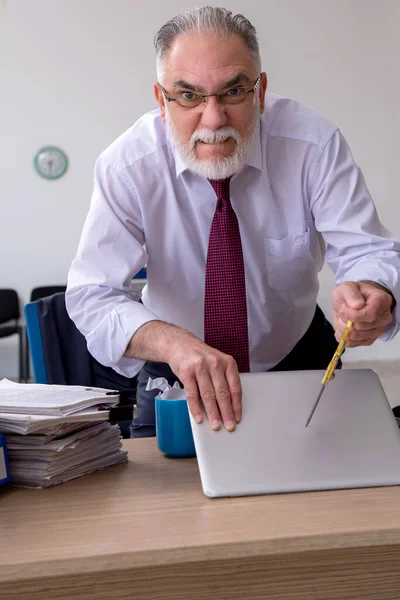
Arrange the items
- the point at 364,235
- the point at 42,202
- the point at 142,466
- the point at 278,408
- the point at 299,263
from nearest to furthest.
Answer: the point at 278,408 < the point at 142,466 < the point at 364,235 < the point at 299,263 < the point at 42,202

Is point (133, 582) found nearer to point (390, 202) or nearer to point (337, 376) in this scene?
point (337, 376)

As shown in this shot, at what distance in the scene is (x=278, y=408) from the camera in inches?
42.8

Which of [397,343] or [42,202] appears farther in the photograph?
[397,343]

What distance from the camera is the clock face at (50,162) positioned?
229 inches

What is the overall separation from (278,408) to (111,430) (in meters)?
0.31

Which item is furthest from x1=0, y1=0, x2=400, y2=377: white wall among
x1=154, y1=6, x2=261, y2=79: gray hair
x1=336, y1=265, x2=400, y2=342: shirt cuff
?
x1=336, y1=265, x2=400, y2=342: shirt cuff

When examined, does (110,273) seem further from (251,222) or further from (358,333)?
(358,333)

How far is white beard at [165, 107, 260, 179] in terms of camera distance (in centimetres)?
157

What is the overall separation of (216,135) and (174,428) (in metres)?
0.68

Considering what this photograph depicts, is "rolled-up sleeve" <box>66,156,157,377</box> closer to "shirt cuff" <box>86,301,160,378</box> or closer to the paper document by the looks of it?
"shirt cuff" <box>86,301,160,378</box>

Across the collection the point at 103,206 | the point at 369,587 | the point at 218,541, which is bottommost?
the point at 369,587

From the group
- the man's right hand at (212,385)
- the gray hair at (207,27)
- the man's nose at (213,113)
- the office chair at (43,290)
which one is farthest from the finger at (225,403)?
the office chair at (43,290)

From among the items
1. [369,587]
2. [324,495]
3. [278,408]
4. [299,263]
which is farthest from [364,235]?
[369,587]

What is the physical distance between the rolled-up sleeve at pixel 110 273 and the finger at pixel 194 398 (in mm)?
304
